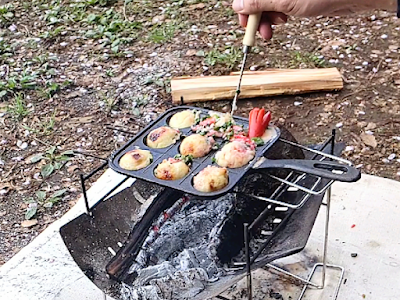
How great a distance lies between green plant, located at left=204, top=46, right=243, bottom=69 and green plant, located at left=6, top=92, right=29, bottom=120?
3.26ft

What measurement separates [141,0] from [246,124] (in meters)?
2.70

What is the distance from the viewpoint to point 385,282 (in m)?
1.83

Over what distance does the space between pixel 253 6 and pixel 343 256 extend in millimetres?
876

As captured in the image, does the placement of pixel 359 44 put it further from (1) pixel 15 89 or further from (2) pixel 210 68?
(1) pixel 15 89

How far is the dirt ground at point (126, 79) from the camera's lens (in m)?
2.65

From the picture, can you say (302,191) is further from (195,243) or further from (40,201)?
(40,201)

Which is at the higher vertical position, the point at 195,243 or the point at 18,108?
the point at 195,243

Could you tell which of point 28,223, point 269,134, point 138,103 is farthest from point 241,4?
point 138,103

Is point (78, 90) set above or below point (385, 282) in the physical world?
below

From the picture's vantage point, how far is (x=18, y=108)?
309 centimetres

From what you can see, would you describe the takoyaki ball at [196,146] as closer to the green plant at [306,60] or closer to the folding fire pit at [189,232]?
the folding fire pit at [189,232]

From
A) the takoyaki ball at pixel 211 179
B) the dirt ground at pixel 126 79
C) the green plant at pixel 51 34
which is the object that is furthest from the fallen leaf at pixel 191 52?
the takoyaki ball at pixel 211 179

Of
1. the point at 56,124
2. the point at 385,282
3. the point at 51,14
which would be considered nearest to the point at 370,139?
the point at 385,282

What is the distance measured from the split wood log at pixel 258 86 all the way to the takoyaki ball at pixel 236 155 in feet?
4.91
